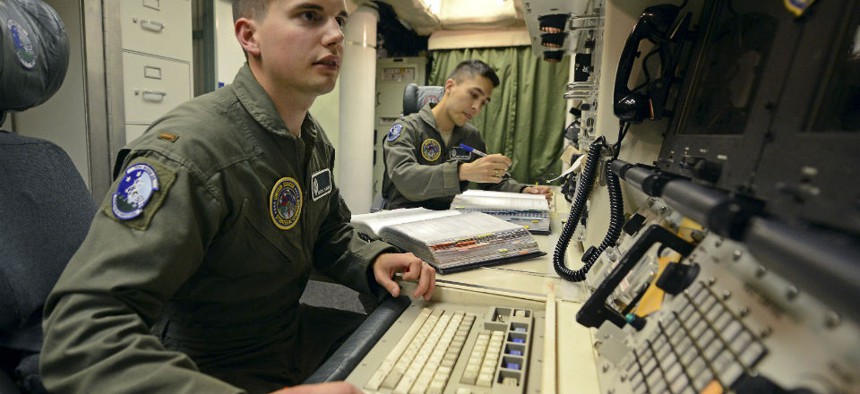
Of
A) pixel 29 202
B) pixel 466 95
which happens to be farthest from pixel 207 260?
pixel 466 95

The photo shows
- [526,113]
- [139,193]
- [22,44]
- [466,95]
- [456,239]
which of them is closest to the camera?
[139,193]

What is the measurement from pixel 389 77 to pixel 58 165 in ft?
12.2

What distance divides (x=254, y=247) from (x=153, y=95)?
62.1 inches

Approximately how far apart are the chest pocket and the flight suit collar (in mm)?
153

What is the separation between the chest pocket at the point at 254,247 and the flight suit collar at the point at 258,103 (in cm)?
15

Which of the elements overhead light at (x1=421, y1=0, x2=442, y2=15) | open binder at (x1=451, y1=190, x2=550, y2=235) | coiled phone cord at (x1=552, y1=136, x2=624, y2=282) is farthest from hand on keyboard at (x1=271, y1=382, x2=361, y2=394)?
overhead light at (x1=421, y1=0, x2=442, y2=15)

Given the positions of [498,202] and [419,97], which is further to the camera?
[419,97]

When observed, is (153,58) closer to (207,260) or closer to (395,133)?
(395,133)

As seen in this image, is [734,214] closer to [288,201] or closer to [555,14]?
[288,201]

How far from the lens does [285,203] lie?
851 mm

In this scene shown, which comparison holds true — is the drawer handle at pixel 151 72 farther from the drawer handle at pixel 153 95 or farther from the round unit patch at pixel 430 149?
the round unit patch at pixel 430 149

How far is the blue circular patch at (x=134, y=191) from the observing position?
0.60m

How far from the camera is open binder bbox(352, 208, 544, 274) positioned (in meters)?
1.02

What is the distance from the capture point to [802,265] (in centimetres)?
29
